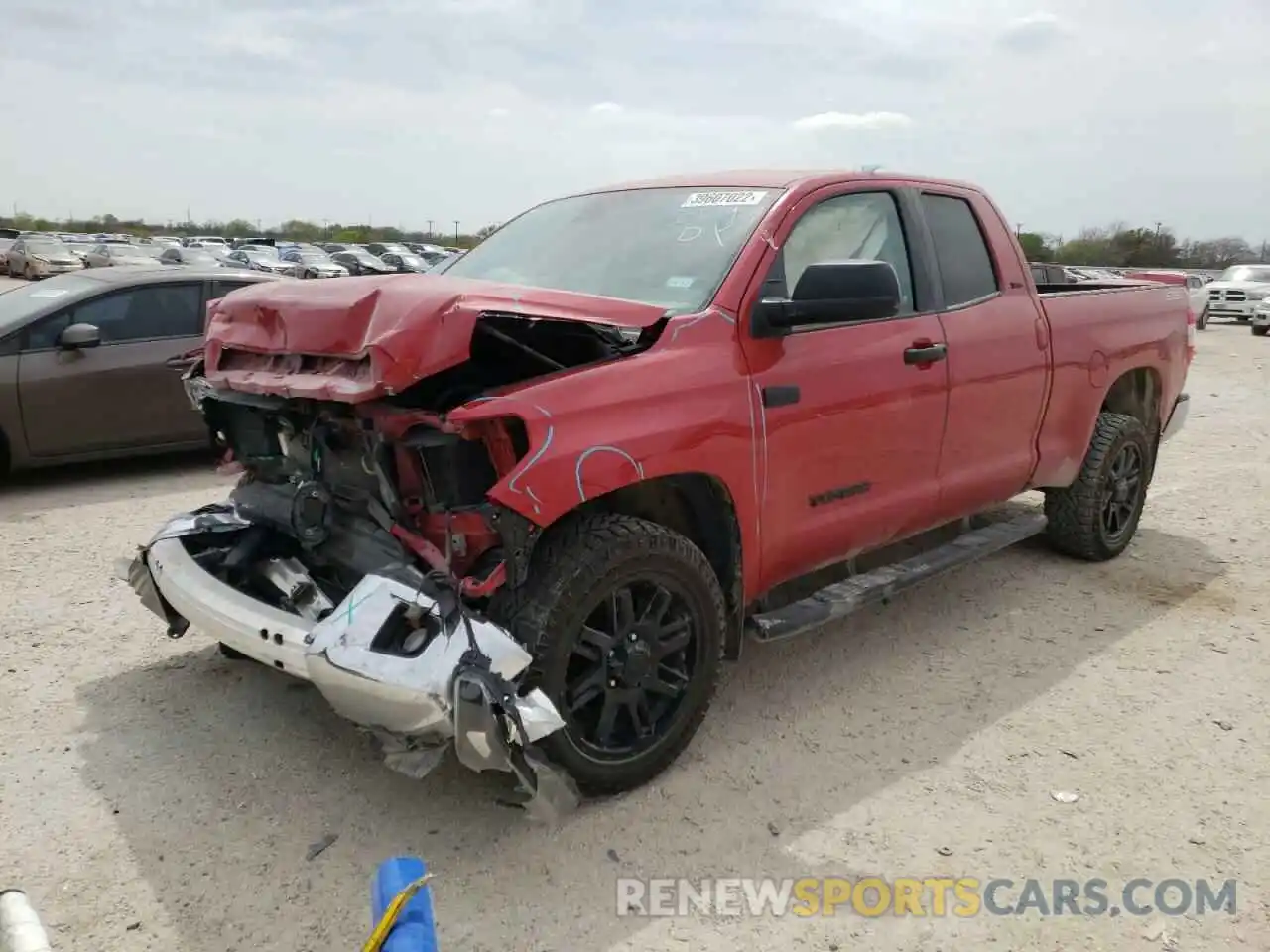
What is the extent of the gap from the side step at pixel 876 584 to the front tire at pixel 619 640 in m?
0.30

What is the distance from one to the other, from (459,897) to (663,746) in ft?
2.73

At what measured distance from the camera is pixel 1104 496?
546cm

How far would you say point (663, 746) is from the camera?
3268mm

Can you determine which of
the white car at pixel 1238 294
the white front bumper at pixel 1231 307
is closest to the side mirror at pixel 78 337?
the white car at pixel 1238 294

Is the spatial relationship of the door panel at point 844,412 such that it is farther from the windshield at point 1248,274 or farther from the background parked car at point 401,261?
the background parked car at point 401,261

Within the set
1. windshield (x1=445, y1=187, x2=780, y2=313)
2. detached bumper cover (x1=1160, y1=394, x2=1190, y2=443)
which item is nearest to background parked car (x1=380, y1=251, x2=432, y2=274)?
detached bumper cover (x1=1160, y1=394, x2=1190, y2=443)

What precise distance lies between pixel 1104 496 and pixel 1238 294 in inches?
1020

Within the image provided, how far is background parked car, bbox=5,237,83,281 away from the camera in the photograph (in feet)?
102

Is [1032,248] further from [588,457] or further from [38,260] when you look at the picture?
[38,260]

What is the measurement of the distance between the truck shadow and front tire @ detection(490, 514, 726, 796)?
0.60ft

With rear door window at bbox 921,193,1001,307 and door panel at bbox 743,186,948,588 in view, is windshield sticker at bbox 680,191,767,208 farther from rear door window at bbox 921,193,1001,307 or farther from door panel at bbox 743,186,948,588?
rear door window at bbox 921,193,1001,307

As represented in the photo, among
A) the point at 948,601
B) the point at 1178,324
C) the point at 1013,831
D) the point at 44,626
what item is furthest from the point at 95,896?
the point at 1178,324

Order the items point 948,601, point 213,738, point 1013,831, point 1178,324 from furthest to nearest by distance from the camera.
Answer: point 1178,324 → point 948,601 → point 213,738 → point 1013,831

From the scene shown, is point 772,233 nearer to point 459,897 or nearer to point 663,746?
point 663,746
